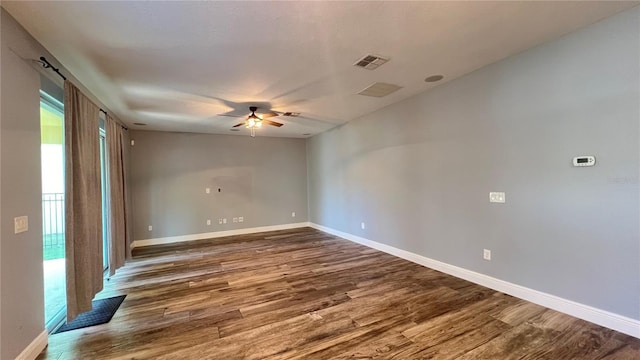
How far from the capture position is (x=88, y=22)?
209 cm

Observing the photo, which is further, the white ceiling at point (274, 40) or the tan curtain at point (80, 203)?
the tan curtain at point (80, 203)

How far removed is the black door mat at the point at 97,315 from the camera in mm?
2662

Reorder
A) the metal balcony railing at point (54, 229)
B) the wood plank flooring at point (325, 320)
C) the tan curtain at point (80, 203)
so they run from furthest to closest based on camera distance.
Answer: the metal balcony railing at point (54, 229), the tan curtain at point (80, 203), the wood plank flooring at point (325, 320)

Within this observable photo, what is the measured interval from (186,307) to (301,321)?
1411 mm

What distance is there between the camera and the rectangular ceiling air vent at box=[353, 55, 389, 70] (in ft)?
9.43

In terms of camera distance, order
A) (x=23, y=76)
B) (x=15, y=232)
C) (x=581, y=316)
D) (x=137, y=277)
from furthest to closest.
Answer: (x=137, y=277) < (x=581, y=316) < (x=23, y=76) < (x=15, y=232)

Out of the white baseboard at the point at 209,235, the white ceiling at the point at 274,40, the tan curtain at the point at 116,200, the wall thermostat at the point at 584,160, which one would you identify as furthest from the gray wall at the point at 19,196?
the wall thermostat at the point at 584,160

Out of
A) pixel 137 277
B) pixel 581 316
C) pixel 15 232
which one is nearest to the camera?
pixel 15 232

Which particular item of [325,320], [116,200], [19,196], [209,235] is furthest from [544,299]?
[209,235]

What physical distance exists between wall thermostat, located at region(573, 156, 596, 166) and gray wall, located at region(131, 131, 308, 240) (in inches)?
241

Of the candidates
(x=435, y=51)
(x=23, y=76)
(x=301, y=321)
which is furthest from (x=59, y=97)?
(x=435, y=51)

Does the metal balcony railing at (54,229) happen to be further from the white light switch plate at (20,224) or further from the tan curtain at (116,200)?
the white light switch plate at (20,224)

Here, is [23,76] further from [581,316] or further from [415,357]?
[581,316]

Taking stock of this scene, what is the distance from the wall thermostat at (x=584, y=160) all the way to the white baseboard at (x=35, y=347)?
5.06 meters
